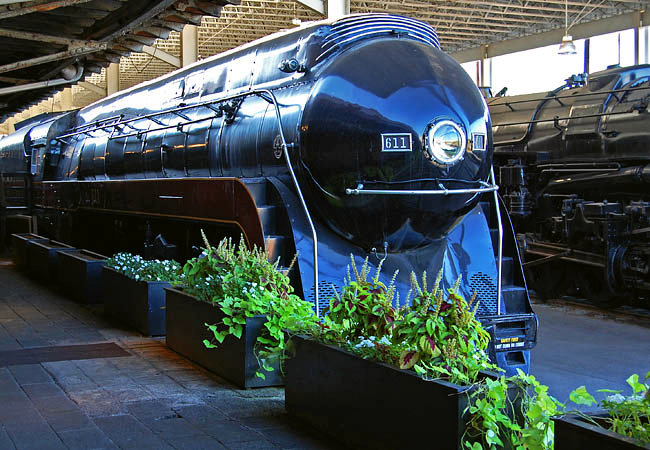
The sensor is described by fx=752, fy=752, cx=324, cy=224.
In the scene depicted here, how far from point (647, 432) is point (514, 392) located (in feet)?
2.96

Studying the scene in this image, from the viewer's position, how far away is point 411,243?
6.54 metres

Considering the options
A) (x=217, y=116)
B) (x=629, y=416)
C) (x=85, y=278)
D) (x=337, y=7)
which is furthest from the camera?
(x=337, y=7)

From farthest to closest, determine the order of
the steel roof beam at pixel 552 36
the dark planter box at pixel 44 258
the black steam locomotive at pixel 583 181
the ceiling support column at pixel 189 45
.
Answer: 1. the steel roof beam at pixel 552 36
2. the ceiling support column at pixel 189 45
3. the dark planter box at pixel 44 258
4. the black steam locomotive at pixel 583 181

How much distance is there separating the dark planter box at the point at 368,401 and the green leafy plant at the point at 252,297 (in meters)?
0.37

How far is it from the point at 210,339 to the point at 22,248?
9533mm

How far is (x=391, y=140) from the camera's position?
6004mm

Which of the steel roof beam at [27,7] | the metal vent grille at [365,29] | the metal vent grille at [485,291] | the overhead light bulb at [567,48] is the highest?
the overhead light bulb at [567,48]

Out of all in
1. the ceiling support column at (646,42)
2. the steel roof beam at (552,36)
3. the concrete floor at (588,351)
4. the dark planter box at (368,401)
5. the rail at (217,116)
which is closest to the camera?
the dark planter box at (368,401)

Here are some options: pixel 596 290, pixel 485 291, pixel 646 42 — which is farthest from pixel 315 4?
pixel 646 42

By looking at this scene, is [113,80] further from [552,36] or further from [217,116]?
[217,116]

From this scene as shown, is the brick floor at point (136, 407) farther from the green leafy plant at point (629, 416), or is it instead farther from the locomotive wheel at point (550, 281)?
the locomotive wheel at point (550, 281)

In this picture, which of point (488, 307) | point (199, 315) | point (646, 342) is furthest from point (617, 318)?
point (199, 315)

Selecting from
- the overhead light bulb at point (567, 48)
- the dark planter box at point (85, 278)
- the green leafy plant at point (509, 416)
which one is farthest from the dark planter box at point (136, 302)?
the overhead light bulb at point (567, 48)

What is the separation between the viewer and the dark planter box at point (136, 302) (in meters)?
7.50
